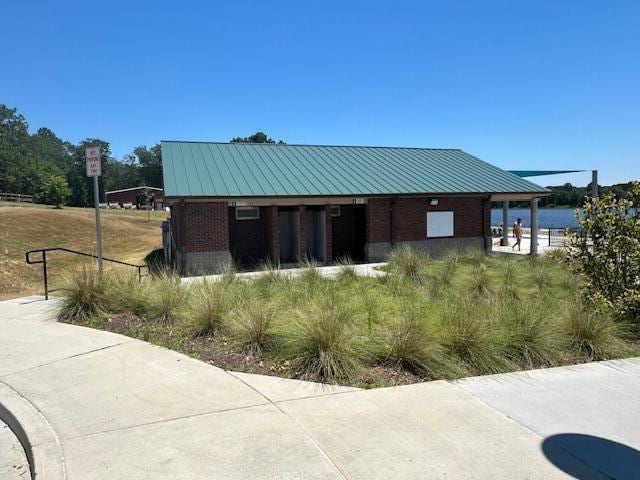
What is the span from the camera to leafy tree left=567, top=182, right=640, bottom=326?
741 cm

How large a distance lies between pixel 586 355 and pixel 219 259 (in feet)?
41.1

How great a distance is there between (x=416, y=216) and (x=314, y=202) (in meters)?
4.80

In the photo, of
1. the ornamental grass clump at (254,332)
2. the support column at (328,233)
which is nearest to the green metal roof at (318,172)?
the support column at (328,233)

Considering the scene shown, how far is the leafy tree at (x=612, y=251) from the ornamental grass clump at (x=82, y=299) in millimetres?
8185

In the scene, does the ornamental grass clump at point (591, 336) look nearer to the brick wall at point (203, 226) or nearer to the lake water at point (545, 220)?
the brick wall at point (203, 226)

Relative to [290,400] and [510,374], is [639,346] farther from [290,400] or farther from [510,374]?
[290,400]

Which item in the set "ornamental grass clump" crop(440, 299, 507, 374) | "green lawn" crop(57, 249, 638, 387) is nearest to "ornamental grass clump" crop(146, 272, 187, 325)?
"green lawn" crop(57, 249, 638, 387)

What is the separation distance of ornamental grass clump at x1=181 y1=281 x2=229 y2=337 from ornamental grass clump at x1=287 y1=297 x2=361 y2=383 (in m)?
1.53

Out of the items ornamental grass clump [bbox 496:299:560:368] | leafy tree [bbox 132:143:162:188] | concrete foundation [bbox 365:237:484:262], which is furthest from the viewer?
leafy tree [bbox 132:143:162:188]

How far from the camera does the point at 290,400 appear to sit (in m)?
4.61

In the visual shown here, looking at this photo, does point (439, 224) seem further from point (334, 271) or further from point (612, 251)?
point (612, 251)

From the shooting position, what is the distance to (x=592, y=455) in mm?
3688

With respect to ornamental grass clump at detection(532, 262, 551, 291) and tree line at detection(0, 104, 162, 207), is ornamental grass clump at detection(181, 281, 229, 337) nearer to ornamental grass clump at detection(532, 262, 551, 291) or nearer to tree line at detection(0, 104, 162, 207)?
ornamental grass clump at detection(532, 262, 551, 291)

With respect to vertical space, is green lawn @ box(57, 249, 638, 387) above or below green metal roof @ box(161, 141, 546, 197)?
below
